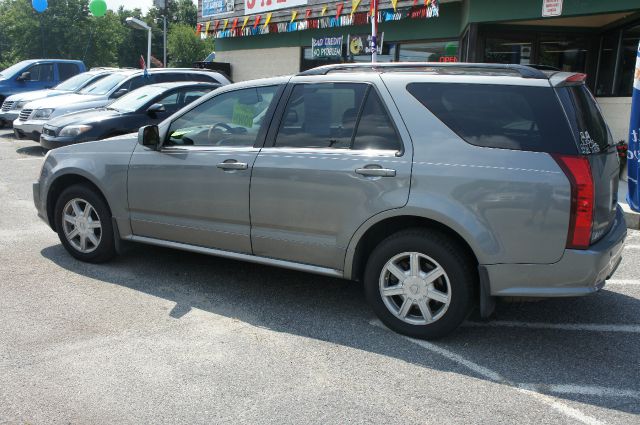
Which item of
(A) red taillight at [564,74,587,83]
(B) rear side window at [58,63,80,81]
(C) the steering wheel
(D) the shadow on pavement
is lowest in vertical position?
(D) the shadow on pavement

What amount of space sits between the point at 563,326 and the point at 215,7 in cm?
1802

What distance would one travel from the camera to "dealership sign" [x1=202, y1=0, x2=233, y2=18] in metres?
19.2

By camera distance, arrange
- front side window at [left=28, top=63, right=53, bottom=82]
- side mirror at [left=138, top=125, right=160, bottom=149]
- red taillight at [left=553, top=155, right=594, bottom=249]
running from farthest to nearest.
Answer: front side window at [left=28, top=63, right=53, bottom=82] < side mirror at [left=138, top=125, right=160, bottom=149] < red taillight at [left=553, top=155, right=594, bottom=249]

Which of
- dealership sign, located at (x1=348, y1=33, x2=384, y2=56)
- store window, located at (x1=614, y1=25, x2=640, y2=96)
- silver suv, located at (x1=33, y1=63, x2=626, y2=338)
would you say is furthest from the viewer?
dealership sign, located at (x1=348, y1=33, x2=384, y2=56)

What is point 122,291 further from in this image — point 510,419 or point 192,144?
point 510,419

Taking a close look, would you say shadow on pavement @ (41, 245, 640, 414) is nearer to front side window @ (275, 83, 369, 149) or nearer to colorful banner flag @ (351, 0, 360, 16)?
front side window @ (275, 83, 369, 149)

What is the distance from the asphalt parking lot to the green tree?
5872 cm

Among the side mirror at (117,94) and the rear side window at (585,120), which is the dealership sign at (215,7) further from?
the rear side window at (585,120)

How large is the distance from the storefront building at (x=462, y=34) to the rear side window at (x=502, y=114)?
687 cm

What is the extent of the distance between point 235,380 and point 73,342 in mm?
1194

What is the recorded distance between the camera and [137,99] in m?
10.8

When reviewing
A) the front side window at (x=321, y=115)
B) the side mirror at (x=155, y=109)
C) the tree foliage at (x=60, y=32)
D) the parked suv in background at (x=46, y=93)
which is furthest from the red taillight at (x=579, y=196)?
the tree foliage at (x=60, y=32)

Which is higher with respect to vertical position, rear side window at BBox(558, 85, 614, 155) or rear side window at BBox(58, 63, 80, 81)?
rear side window at BBox(58, 63, 80, 81)

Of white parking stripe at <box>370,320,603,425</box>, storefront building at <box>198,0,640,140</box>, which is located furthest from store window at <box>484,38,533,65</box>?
white parking stripe at <box>370,320,603,425</box>
